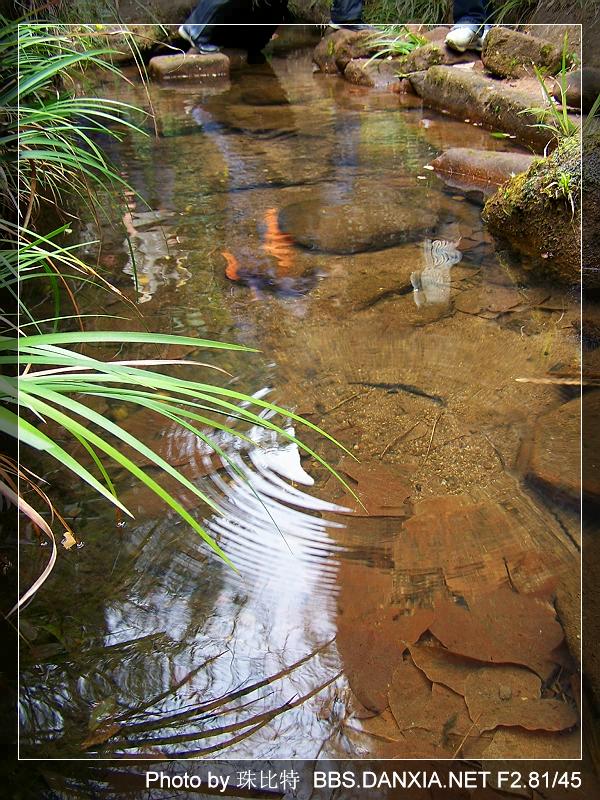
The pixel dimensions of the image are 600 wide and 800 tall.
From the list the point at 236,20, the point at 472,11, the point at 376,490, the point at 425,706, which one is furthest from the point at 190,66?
the point at 425,706

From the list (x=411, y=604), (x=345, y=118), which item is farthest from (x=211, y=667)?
(x=345, y=118)

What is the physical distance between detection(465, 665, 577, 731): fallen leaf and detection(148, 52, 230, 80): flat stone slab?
8.43 metres

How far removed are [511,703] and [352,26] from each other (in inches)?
358

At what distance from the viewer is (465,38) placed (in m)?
6.84

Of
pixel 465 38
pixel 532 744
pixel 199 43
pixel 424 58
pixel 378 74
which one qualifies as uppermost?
pixel 199 43

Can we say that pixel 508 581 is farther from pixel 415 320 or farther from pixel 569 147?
pixel 569 147

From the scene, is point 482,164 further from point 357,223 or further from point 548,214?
point 548,214

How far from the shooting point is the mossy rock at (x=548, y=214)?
3.06 m

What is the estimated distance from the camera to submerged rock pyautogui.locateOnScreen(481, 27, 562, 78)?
5.73 m

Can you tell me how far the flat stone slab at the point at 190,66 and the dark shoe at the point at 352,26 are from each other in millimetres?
1505

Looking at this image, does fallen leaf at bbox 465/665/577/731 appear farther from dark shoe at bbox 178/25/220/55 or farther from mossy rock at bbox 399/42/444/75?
dark shoe at bbox 178/25/220/55

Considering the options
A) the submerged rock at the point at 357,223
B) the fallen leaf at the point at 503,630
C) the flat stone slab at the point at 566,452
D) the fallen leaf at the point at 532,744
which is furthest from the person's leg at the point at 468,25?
the fallen leaf at the point at 532,744

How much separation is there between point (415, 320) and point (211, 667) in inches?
68.2

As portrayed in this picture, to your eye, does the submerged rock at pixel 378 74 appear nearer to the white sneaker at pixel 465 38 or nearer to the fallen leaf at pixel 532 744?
the white sneaker at pixel 465 38
